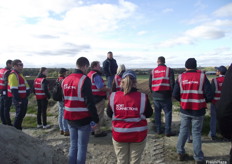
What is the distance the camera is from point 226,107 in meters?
2.04

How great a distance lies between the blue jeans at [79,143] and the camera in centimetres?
377

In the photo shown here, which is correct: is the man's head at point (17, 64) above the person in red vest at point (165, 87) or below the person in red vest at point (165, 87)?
above

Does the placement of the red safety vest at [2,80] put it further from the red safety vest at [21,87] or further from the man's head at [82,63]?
the man's head at [82,63]

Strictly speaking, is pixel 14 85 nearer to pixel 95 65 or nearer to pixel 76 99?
pixel 95 65

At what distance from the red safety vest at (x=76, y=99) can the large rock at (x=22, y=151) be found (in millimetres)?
875

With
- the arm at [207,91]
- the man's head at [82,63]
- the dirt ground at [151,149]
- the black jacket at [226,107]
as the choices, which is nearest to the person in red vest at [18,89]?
the dirt ground at [151,149]

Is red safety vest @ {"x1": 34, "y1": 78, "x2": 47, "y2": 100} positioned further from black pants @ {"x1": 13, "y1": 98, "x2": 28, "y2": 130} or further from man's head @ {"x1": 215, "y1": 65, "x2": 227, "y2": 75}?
man's head @ {"x1": 215, "y1": 65, "x2": 227, "y2": 75}

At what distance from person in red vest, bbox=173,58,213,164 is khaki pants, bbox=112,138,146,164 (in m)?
1.65

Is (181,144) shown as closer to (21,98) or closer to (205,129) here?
(205,129)

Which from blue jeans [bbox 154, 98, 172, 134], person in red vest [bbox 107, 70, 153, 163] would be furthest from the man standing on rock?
person in red vest [bbox 107, 70, 153, 163]

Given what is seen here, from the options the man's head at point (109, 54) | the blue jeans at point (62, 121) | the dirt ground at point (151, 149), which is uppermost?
the man's head at point (109, 54)

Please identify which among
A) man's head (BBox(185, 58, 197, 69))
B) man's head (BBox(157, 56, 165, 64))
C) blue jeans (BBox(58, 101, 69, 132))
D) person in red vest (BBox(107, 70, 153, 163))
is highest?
man's head (BBox(157, 56, 165, 64))

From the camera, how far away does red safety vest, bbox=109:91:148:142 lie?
317 centimetres

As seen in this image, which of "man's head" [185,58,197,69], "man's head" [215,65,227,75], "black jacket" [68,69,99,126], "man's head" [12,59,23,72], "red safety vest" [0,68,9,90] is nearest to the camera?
"black jacket" [68,69,99,126]
